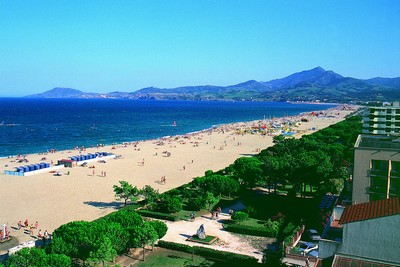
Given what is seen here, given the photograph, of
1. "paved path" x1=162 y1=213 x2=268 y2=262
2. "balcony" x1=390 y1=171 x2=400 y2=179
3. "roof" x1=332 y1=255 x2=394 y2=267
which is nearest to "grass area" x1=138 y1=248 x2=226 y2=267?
"paved path" x1=162 y1=213 x2=268 y2=262

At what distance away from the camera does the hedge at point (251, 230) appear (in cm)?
2400

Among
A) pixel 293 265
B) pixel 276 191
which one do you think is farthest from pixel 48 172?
pixel 293 265

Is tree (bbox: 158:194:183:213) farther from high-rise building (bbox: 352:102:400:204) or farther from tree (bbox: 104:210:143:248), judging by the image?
high-rise building (bbox: 352:102:400:204)

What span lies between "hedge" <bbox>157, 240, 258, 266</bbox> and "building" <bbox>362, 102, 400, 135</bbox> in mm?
13711

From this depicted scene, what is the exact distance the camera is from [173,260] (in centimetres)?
2028

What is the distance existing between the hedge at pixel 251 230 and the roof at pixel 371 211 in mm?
9538

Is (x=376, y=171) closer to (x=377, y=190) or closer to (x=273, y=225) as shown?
(x=377, y=190)

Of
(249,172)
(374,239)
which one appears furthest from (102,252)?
(249,172)

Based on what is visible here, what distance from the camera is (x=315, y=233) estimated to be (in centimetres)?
2286

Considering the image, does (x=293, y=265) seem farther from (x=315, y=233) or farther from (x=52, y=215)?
(x=52, y=215)

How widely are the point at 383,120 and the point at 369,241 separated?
1583cm

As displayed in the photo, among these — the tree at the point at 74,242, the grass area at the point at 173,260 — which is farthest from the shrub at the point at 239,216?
the tree at the point at 74,242

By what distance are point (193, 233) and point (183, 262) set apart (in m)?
4.35

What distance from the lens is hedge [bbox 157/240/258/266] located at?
19141 millimetres
